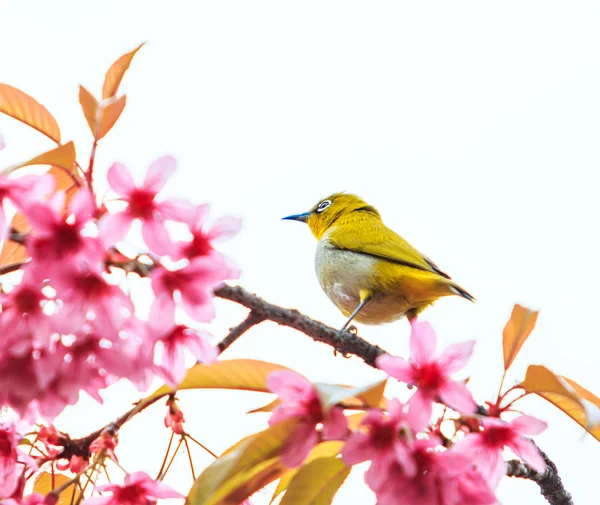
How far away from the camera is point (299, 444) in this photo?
1084 mm

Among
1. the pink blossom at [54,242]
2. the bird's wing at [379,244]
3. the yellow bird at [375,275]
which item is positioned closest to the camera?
the pink blossom at [54,242]

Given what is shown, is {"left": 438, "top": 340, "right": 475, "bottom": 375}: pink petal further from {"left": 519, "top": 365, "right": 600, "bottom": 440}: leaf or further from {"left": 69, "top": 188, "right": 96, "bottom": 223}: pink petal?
{"left": 69, "top": 188, "right": 96, "bottom": 223}: pink petal

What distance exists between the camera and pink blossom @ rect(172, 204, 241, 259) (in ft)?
3.73

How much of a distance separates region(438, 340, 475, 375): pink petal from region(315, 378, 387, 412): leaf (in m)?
0.15

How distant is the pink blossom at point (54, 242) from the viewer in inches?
39.6

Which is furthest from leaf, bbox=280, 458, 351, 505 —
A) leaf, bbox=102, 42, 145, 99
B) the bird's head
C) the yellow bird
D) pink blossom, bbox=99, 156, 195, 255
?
the bird's head

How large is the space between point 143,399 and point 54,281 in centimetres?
41

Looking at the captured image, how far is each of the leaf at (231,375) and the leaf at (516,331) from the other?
489 millimetres

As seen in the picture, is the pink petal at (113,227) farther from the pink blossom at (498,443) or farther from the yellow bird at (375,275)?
the yellow bird at (375,275)

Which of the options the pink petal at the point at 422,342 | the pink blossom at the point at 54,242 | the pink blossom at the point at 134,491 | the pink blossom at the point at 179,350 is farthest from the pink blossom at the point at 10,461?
the pink petal at the point at 422,342

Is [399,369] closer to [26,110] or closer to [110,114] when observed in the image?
[110,114]

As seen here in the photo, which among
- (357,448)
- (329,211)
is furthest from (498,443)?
(329,211)

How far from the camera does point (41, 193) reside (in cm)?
106

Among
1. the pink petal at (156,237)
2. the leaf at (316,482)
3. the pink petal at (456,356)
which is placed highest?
the pink petal at (156,237)
